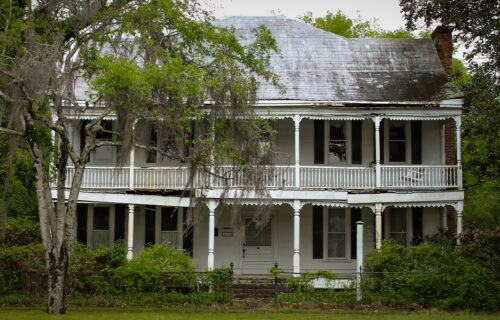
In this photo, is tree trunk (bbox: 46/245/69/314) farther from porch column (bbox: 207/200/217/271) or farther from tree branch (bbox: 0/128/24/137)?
porch column (bbox: 207/200/217/271)

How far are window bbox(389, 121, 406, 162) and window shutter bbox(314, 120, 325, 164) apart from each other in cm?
231

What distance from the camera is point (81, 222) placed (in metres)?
22.5

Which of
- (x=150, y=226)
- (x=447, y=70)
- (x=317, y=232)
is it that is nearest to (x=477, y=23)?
(x=447, y=70)

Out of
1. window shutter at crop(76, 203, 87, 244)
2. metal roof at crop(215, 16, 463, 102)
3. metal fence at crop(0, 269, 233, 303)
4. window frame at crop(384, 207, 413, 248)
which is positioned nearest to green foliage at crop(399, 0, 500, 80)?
metal roof at crop(215, 16, 463, 102)

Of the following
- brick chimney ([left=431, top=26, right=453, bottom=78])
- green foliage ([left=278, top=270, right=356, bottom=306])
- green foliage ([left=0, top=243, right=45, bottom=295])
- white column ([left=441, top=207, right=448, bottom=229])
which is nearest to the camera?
green foliage ([left=0, top=243, right=45, bottom=295])

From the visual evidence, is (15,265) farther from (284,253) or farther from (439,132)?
(439,132)

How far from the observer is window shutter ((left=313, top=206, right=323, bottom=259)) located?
22.2 m

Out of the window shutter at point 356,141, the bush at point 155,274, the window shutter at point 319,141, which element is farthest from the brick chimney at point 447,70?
the bush at point 155,274

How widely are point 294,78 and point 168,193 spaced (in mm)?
5670

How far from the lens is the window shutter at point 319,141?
887 inches

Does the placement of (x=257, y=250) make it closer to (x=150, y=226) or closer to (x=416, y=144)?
(x=150, y=226)

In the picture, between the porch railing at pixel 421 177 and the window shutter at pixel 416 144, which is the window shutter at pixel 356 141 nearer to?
the porch railing at pixel 421 177

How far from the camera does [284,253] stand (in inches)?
887

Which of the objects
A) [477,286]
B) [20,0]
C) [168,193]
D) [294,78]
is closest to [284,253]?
[168,193]
